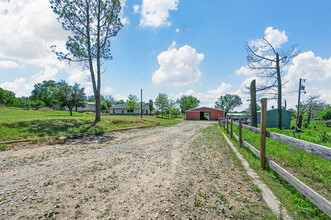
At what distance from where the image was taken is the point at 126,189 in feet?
10.1

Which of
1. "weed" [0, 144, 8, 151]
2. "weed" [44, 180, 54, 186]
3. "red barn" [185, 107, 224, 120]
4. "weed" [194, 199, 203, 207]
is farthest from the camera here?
"red barn" [185, 107, 224, 120]

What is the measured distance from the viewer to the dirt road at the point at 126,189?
2.38 metres

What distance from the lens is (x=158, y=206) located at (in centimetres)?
253

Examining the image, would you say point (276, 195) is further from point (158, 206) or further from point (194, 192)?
point (158, 206)

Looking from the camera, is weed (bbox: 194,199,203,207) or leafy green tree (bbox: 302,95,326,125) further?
leafy green tree (bbox: 302,95,326,125)

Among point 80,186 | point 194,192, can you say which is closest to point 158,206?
point 194,192

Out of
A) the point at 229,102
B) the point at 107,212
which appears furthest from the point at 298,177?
the point at 229,102

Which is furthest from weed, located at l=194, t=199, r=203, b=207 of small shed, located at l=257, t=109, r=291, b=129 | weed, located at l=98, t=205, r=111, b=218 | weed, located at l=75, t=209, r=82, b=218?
small shed, located at l=257, t=109, r=291, b=129

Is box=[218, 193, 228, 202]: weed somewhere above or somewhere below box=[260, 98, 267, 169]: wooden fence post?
below

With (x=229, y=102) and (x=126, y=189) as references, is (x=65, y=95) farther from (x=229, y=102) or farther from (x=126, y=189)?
(x=229, y=102)

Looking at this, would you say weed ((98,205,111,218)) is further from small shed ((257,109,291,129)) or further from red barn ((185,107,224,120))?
red barn ((185,107,224,120))

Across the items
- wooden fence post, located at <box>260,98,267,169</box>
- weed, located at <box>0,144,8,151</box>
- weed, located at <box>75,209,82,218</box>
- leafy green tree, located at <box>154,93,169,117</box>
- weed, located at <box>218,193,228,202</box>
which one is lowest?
weed, located at <box>75,209,82,218</box>

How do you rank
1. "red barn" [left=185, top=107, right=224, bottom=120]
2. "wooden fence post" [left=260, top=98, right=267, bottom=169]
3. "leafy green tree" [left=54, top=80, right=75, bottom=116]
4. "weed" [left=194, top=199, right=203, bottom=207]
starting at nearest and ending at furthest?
"weed" [left=194, top=199, right=203, bottom=207] → "wooden fence post" [left=260, top=98, right=267, bottom=169] → "leafy green tree" [left=54, top=80, right=75, bottom=116] → "red barn" [left=185, top=107, right=224, bottom=120]

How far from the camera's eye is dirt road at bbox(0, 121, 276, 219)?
2375mm
